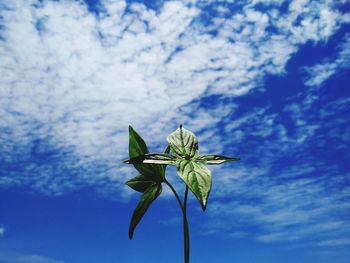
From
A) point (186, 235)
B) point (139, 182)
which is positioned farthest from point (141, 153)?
point (186, 235)

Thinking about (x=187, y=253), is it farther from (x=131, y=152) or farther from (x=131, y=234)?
(x=131, y=152)

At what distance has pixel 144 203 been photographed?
1749mm

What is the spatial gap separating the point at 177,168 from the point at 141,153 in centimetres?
31

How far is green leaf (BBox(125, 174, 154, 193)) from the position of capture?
190 centimetres

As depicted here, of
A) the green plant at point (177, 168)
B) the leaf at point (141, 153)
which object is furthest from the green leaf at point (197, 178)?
the leaf at point (141, 153)

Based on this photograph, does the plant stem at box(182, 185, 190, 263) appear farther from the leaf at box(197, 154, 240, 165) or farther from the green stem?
the leaf at box(197, 154, 240, 165)

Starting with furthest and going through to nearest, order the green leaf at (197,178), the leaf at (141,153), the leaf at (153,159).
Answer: the leaf at (141,153) < the leaf at (153,159) < the green leaf at (197,178)

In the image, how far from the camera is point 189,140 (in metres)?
1.84

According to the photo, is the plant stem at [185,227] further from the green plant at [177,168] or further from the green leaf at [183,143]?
the green leaf at [183,143]

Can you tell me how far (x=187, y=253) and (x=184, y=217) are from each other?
149 millimetres

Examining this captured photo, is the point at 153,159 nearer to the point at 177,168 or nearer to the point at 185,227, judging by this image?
the point at 177,168

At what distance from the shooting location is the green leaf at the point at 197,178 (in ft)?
4.61

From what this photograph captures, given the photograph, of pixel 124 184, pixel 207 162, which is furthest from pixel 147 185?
pixel 207 162

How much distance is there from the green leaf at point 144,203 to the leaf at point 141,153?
58 millimetres
